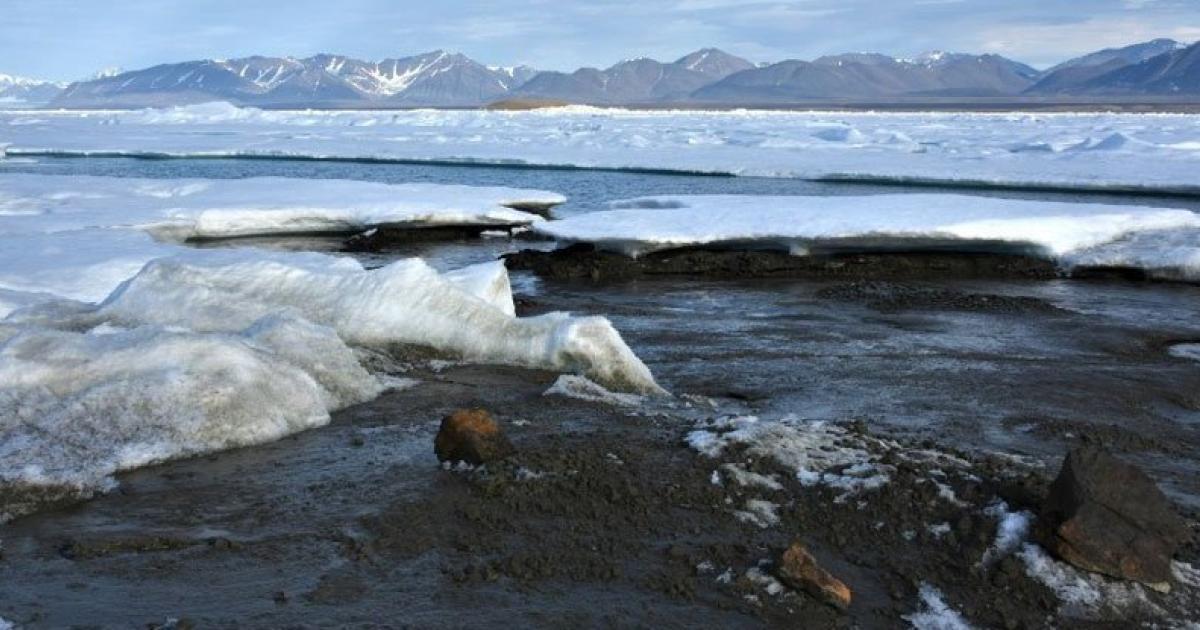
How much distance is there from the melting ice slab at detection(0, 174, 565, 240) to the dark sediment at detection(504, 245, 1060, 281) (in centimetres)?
278

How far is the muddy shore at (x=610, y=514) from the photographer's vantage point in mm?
3650

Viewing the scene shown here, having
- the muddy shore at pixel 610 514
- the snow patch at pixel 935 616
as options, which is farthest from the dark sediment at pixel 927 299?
the snow patch at pixel 935 616

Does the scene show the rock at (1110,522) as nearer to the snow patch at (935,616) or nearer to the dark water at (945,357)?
the snow patch at (935,616)

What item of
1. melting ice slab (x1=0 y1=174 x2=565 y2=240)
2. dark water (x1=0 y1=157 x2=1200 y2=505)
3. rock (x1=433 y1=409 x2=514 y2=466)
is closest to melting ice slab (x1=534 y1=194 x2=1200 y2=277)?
dark water (x1=0 y1=157 x2=1200 y2=505)

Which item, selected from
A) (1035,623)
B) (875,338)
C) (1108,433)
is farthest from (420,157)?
(1035,623)

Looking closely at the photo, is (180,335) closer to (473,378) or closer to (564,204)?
(473,378)

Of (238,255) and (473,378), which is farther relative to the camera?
(238,255)

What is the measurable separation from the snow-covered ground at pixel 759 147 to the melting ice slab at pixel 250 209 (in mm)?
9502

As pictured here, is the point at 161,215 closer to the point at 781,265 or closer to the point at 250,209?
the point at 250,209

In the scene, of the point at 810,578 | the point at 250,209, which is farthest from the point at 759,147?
the point at 810,578

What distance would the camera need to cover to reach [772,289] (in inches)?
434

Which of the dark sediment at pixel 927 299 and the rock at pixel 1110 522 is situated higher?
the rock at pixel 1110 522

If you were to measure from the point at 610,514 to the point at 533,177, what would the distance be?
21.1 metres

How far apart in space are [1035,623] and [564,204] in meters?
15.8
